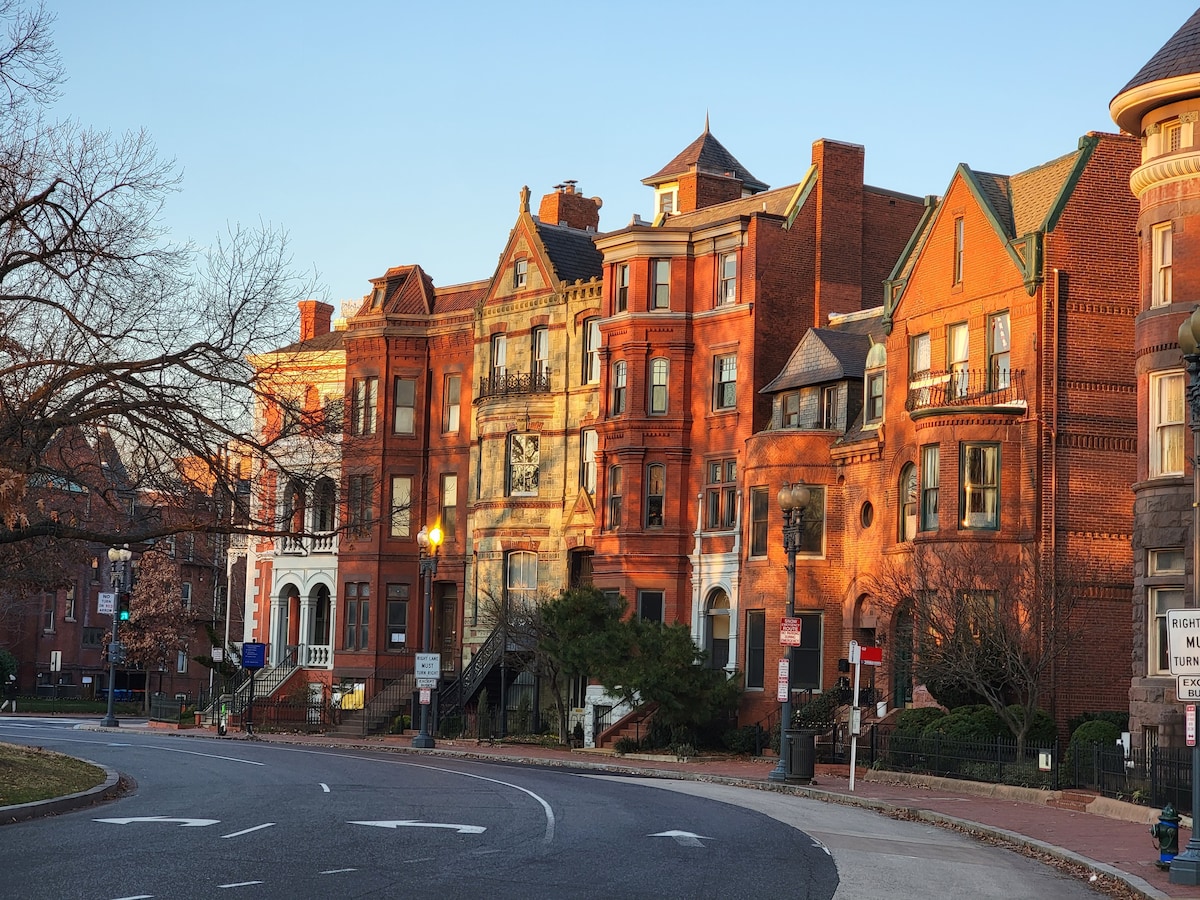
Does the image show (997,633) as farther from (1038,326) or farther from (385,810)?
(385,810)

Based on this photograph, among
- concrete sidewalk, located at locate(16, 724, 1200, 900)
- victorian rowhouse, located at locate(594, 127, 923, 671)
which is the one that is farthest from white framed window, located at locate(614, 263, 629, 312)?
concrete sidewalk, located at locate(16, 724, 1200, 900)

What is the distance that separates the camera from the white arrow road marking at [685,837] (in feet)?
68.1

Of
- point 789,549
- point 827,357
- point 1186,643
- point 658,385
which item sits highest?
point 827,357

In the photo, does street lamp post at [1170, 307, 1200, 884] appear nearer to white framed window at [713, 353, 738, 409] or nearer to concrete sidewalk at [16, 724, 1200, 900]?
concrete sidewalk at [16, 724, 1200, 900]

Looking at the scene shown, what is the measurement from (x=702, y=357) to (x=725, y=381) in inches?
43.1

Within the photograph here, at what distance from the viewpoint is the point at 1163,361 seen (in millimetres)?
33031

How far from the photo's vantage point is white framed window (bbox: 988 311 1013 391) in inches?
1623

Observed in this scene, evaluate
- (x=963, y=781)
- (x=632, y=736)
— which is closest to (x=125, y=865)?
(x=963, y=781)

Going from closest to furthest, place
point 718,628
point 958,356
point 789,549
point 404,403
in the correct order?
1. point 789,549
2. point 958,356
3. point 718,628
4. point 404,403

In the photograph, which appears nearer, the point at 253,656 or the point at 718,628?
the point at 718,628

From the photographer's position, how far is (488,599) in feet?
185

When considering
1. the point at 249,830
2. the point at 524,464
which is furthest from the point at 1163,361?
the point at 524,464

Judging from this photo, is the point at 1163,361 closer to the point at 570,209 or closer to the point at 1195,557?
the point at 1195,557

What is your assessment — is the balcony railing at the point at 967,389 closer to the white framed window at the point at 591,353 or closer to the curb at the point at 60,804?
the white framed window at the point at 591,353
